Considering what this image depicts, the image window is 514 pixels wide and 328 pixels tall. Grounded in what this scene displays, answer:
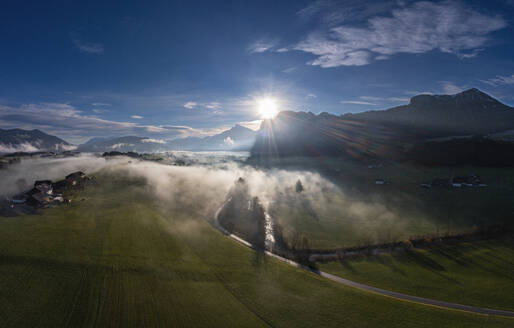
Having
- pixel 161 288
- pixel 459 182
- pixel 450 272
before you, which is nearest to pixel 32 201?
pixel 161 288

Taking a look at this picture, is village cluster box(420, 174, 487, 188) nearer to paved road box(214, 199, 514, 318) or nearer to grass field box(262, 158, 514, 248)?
grass field box(262, 158, 514, 248)

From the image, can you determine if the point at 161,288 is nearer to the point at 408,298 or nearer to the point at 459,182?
the point at 408,298

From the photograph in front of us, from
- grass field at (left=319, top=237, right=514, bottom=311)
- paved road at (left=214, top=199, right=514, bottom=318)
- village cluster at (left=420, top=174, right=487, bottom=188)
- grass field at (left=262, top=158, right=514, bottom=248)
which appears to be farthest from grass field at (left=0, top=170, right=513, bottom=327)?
village cluster at (left=420, top=174, right=487, bottom=188)

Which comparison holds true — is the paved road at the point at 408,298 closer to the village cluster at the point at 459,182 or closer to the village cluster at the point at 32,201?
the village cluster at the point at 32,201

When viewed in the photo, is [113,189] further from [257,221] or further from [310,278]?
[310,278]

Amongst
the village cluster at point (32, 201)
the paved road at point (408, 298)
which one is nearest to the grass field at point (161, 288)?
the paved road at point (408, 298)

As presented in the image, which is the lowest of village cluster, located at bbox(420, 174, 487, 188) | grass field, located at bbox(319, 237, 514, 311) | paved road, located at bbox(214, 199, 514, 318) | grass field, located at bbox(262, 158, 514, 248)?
paved road, located at bbox(214, 199, 514, 318)
